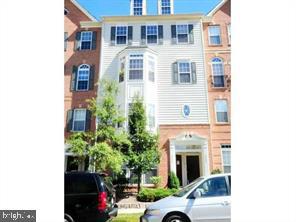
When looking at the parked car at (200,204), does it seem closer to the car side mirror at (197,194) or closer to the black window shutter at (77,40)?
the car side mirror at (197,194)

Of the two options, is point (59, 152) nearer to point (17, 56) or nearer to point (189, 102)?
point (17, 56)

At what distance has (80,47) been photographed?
942 cm

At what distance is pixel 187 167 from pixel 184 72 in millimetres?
2897

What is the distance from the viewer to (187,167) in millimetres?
8125

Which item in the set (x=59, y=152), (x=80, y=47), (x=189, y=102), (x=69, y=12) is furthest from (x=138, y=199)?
(x=69, y=12)

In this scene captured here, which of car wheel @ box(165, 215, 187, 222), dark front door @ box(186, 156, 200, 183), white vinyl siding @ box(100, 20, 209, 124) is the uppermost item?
white vinyl siding @ box(100, 20, 209, 124)

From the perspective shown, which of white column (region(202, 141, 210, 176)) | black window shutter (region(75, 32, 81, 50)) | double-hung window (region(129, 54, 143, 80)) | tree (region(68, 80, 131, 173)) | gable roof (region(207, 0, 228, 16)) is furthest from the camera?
black window shutter (region(75, 32, 81, 50))

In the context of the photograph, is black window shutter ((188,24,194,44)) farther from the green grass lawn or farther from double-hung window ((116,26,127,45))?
the green grass lawn

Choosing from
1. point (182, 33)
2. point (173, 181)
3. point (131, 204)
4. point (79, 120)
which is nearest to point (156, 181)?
point (173, 181)

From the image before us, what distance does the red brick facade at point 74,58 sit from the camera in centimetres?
891

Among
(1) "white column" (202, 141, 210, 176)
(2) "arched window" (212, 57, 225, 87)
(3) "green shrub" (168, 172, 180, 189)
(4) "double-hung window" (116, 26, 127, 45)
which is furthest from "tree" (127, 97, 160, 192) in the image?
(2) "arched window" (212, 57, 225, 87)

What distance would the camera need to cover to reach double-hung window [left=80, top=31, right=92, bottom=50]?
944 centimetres

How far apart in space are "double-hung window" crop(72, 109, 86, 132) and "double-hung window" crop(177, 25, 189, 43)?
3.83 meters

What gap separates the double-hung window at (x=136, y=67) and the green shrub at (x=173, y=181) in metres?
2.98
